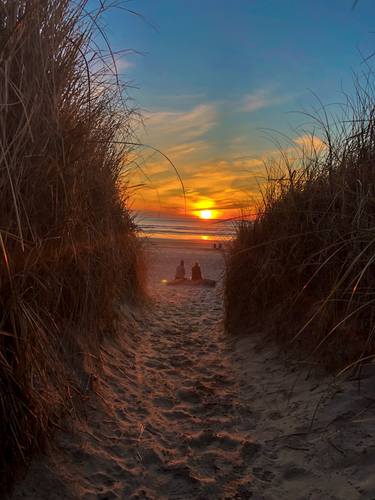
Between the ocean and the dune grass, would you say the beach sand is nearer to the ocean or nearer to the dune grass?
the dune grass

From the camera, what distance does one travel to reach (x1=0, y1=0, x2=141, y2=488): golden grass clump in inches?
69.3

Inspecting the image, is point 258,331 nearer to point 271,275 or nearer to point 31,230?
point 271,275

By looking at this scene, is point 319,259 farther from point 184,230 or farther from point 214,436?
point 184,230

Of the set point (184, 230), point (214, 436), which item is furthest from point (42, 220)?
point (184, 230)

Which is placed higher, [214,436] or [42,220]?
[42,220]

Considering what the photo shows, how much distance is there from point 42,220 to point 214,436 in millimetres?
1577

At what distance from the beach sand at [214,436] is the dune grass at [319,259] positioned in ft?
0.87

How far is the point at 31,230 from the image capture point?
77.3 inches

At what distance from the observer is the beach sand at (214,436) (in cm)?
195

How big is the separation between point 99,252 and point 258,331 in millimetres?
2006

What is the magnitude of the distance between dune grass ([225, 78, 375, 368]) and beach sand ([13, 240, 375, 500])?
0.27 meters

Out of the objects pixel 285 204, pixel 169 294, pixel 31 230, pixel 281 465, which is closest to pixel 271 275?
pixel 285 204

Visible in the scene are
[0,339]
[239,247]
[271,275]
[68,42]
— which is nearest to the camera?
[0,339]

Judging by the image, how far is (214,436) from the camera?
259 centimetres
